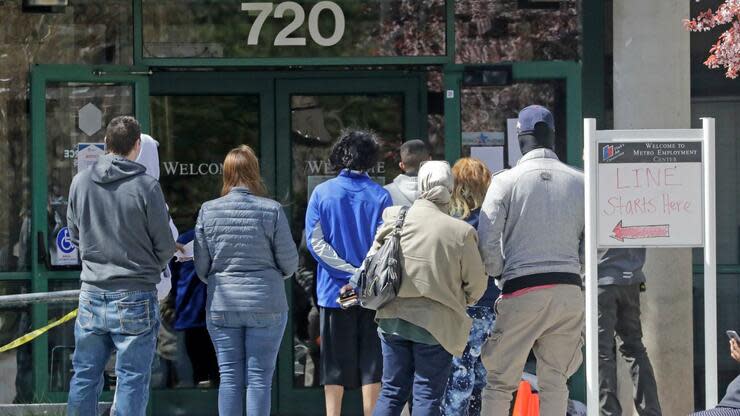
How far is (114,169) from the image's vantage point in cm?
651

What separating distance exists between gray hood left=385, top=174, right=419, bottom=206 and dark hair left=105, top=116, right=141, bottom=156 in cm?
172

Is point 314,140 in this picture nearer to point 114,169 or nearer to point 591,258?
point 114,169

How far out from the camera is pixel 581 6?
8898 mm

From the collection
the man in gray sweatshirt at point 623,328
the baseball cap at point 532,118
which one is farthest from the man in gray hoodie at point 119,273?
the man in gray sweatshirt at point 623,328

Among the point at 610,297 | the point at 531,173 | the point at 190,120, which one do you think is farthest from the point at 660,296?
the point at 190,120

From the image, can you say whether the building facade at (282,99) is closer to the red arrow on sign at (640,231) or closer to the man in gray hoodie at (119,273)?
the red arrow on sign at (640,231)

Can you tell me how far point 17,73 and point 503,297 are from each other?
4.08 m

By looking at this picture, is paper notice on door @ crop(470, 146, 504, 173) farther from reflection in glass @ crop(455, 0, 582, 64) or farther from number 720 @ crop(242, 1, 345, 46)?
number 720 @ crop(242, 1, 345, 46)

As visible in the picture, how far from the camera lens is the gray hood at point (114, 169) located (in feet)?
21.3

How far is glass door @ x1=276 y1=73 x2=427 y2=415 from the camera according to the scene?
904 cm

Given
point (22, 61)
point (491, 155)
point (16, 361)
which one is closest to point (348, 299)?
point (491, 155)

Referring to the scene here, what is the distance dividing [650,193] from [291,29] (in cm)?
312

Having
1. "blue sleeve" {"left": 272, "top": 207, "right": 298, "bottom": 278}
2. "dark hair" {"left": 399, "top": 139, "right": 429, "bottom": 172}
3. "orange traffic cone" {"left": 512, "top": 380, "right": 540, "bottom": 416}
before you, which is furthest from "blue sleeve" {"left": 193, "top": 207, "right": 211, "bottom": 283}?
"orange traffic cone" {"left": 512, "top": 380, "right": 540, "bottom": 416}

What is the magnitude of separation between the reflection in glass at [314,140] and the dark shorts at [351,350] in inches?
62.9
